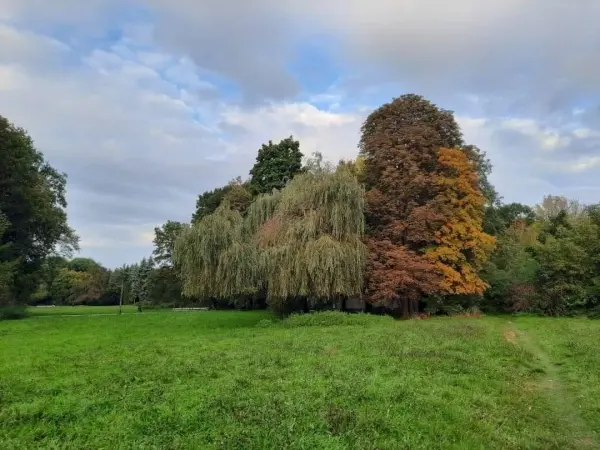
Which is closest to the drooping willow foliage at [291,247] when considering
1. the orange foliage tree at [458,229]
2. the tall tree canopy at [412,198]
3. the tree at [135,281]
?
the tall tree canopy at [412,198]

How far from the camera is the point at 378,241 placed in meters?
28.2

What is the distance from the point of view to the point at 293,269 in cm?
2433

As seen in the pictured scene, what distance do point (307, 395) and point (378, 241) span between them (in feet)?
66.6

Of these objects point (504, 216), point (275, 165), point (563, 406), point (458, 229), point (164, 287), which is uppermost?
point (275, 165)

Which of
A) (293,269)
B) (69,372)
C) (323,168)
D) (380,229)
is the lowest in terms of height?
(69,372)

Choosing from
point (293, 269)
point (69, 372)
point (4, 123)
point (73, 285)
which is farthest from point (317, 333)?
point (73, 285)

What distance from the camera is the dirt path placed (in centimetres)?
720

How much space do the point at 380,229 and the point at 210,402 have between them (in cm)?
2240

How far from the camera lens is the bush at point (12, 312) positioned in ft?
107

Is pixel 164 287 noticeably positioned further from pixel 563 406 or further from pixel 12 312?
pixel 563 406

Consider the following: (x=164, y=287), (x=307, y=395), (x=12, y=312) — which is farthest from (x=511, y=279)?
(x=164, y=287)

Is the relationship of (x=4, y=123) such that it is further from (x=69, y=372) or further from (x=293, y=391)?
(x=293, y=391)

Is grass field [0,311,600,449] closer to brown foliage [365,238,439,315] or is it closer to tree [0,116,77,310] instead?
brown foliage [365,238,439,315]

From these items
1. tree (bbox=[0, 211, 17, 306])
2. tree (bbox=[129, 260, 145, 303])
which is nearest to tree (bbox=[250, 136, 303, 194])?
tree (bbox=[0, 211, 17, 306])
